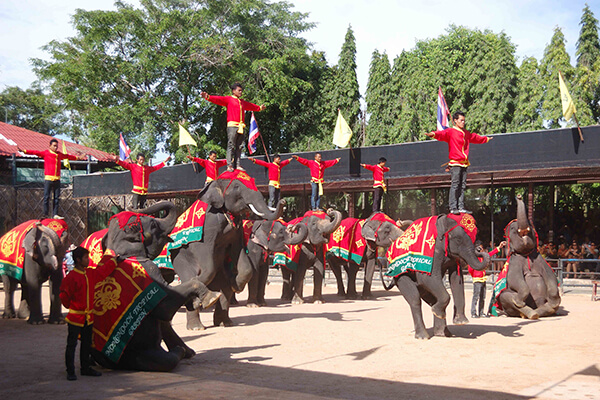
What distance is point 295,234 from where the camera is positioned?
15031 millimetres

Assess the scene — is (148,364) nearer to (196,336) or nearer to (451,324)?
(196,336)

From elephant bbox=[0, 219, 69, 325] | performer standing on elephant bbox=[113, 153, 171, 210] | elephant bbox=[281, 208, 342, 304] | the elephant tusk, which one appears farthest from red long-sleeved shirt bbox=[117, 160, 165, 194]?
the elephant tusk

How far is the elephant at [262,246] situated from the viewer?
49.8ft

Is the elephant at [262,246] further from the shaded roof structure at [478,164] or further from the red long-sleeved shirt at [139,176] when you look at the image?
the shaded roof structure at [478,164]

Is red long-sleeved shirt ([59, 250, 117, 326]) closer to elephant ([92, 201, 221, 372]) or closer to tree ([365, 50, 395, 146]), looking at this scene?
elephant ([92, 201, 221, 372])

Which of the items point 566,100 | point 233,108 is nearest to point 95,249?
point 233,108

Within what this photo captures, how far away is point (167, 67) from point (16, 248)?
22826 mm

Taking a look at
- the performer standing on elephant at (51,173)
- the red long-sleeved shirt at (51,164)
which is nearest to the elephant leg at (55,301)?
the performer standing on elephant at (51,173)

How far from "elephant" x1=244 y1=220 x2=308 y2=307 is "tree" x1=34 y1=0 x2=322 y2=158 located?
1872cm

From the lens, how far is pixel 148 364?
7.21 m

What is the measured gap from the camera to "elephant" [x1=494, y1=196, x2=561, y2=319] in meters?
12.7

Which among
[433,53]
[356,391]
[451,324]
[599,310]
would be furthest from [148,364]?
[433,53]

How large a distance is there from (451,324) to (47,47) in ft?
103

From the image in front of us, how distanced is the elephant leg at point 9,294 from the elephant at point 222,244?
3.73m
